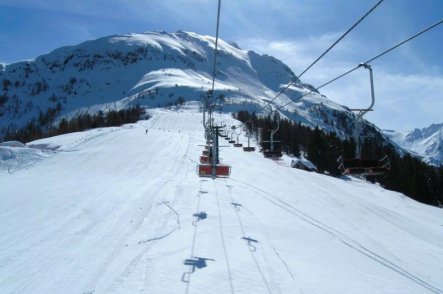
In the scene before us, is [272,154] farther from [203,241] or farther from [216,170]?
[203,241]

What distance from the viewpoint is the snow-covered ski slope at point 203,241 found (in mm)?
9320

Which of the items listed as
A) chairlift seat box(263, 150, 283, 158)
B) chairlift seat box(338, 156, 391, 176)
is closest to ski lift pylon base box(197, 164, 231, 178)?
chairlift seat box(338, 156, 391, 176)

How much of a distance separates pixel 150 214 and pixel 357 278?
25.3 ft

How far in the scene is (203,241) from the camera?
471 inches

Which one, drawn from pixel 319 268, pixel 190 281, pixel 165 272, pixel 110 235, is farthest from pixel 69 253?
pixel 319 268

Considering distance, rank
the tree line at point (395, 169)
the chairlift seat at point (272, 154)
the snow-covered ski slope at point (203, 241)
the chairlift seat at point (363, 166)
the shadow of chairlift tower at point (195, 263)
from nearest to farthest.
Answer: the snow-covered ski slope at point (203, 241) < the shadow of chairlift tower at point (195, 263) < the chairlift seat at point (363, 166) < the chairlift seat at point (272, 154) < the tree line at point (395, 169)

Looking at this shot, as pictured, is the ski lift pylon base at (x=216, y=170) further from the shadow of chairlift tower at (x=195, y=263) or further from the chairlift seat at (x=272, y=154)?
the shadow of chairlift tower at (x=195, y=263)

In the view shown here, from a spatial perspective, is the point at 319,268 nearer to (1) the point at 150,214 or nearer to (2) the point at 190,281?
(2) the point at 190,281

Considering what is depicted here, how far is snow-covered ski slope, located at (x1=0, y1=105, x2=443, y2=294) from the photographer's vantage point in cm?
932

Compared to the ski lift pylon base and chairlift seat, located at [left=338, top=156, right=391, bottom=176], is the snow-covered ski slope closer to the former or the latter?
the ski lift pylon base

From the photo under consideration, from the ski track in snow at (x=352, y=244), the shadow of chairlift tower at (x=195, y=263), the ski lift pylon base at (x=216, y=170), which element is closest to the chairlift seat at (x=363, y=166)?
the ski track in snow at (x=352, y=244)

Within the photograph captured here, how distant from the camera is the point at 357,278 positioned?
10.6 m

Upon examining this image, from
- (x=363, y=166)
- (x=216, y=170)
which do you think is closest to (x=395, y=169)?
(x=216, y=170)

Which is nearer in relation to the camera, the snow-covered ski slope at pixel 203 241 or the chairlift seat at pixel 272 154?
the snow-covered ski slope at pixel 203 241
